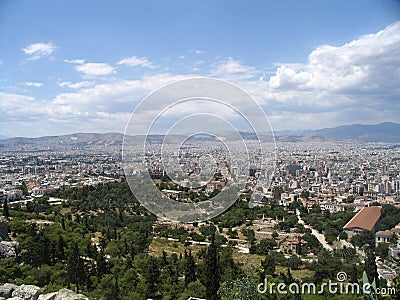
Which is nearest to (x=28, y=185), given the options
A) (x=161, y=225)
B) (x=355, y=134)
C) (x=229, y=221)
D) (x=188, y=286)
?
(x=161, y=225)

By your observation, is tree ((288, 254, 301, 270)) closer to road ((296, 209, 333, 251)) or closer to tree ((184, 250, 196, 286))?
road ((296, 209, 333, 251))

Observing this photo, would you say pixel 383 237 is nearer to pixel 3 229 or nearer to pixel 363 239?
pixel 363 239

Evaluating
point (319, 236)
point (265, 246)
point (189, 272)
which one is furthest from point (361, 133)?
point (189, 272)

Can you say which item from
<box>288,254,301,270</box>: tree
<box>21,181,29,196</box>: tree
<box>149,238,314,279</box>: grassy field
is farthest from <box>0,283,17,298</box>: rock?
<box>21,181,29,196</box>: tree

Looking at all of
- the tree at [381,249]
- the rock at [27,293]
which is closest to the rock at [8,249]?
the rock at [27,293]

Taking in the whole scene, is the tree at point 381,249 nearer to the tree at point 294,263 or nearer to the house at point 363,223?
the house at point 363,223

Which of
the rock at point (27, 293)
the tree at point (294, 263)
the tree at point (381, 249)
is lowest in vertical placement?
the tree at point (294, 263)
